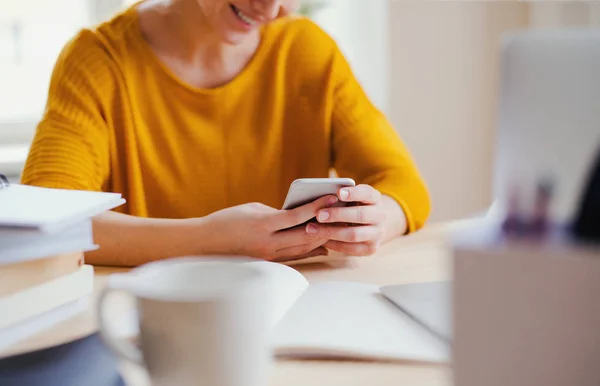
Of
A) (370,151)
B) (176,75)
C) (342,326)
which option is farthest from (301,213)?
(176,75)

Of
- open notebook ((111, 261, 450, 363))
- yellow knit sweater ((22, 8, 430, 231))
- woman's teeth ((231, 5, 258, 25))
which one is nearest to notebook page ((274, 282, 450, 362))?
open notebook ((111, 261, 450, 363))

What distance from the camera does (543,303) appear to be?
13.2 inches

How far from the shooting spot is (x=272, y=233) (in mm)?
814

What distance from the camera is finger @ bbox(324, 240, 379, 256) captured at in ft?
2.71

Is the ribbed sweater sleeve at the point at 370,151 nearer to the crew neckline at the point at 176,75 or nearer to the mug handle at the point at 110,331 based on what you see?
the crew neckline at the point at 176,75

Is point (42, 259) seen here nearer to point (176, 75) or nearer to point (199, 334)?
point (199, 334)

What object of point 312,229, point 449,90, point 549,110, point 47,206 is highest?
point 549,110

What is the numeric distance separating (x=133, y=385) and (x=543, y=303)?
291mm

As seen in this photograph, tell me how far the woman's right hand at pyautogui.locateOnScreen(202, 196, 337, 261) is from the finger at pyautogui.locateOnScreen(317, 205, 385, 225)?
0.04 feet

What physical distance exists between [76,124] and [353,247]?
0.56m

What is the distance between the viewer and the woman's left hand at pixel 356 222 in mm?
806

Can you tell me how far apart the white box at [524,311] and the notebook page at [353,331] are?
0.10 meters

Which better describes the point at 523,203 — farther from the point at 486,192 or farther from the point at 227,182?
the point at 486,192

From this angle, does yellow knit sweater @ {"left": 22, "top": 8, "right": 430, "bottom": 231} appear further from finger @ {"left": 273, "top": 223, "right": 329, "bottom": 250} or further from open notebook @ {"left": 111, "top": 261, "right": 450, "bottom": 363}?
open notebook @ {"left": 111, "top": 261, "right": 450, "bottom": 363}
